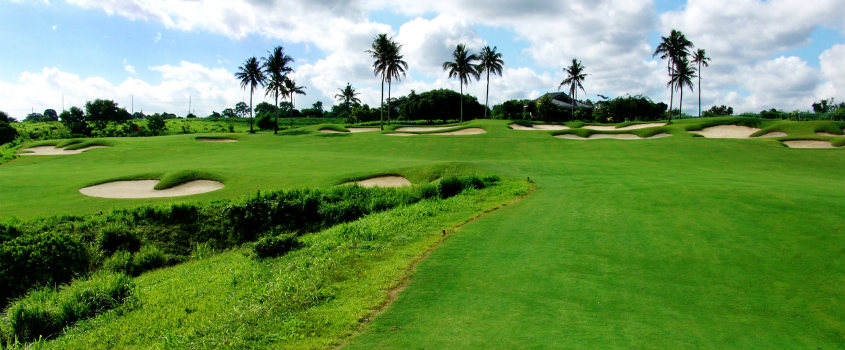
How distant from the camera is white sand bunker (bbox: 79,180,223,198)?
72.4 feet

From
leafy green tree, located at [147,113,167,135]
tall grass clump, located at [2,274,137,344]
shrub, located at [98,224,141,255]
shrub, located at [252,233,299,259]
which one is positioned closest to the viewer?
tall grass clump, located at [2,274,137,344]

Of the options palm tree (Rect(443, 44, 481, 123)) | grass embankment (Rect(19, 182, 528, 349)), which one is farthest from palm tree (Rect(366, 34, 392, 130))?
grass embankment (Rect(19, 182, 528, 349))

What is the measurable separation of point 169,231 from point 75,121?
66.8 metres

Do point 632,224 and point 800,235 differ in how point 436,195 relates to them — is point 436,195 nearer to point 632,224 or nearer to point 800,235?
point 632,224

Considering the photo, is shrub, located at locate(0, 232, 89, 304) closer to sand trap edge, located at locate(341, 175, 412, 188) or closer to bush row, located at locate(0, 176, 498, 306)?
bush row, located at locate(0, 176, 498, 306)

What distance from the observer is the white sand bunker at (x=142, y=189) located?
72.4ft

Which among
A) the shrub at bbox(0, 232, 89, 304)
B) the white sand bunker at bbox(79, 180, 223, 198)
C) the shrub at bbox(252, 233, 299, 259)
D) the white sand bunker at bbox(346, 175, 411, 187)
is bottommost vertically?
the shrub at bbox(0, 232, 89, 304)

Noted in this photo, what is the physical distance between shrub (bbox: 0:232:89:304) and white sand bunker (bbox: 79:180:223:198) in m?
7.84

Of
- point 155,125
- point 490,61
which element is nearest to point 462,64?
point 490,61

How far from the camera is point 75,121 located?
6769cm

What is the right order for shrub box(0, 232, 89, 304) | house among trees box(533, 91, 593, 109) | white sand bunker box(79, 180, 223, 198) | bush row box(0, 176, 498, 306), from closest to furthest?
shrub box(0, 232, 89, 304), bush row box(0, 176, 498, 306), white sand bunker box(79, 180, 223, 198), house among trees box(533, 91, 593, 109)

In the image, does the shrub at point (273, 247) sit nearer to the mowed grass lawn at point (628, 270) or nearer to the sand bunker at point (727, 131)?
the mowed grass lawn at point (628, 270)

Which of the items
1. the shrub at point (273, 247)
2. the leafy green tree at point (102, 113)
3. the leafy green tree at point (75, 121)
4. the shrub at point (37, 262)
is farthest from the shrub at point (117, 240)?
the leafy green tree at point (102, 113)

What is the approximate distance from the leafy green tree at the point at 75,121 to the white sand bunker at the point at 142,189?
55.1 metres
